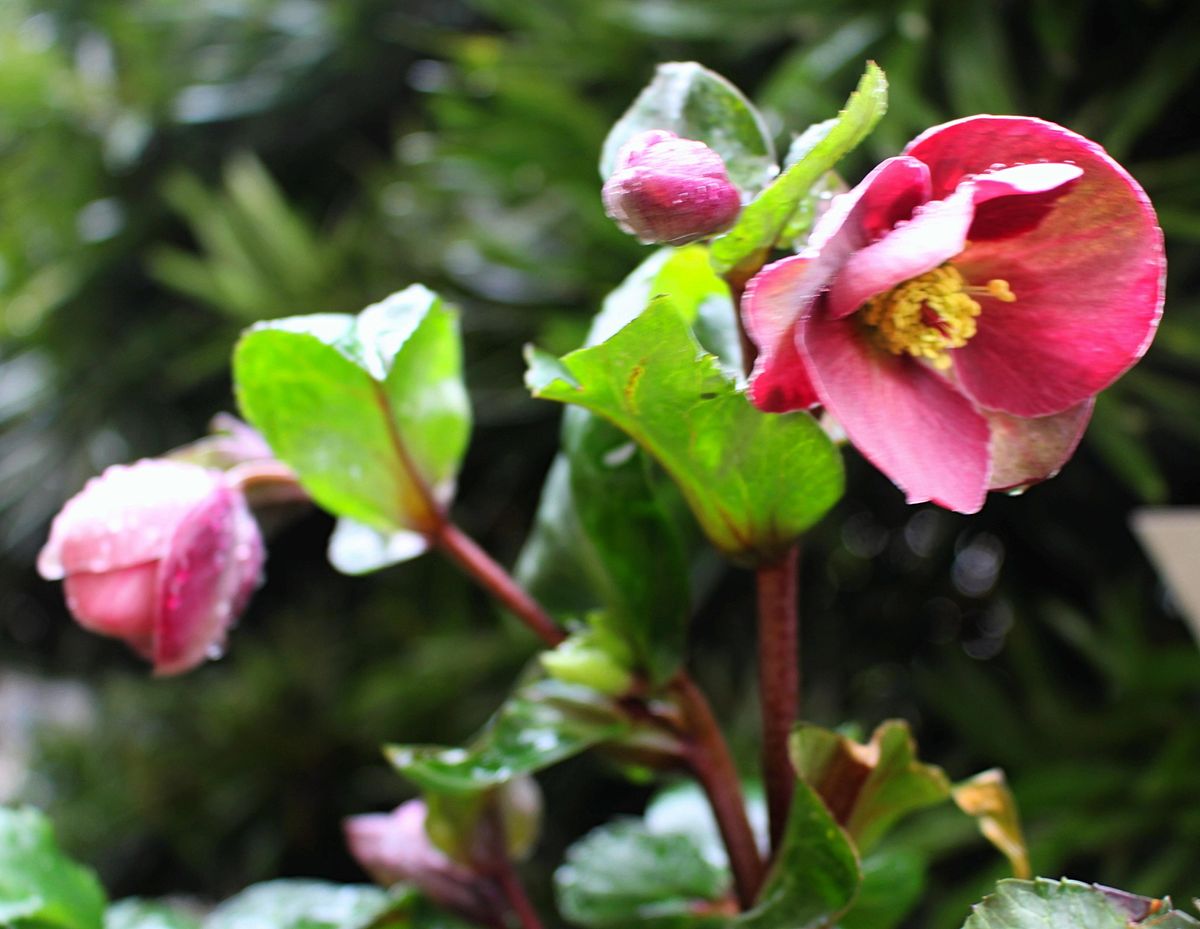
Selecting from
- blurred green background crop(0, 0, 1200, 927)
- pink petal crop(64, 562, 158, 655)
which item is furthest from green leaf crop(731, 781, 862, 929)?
blurred green background crop(0, 0, 1200, 927)

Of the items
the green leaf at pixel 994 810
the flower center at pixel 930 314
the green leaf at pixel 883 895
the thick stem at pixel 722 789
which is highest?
the flower center at pixel 930 314

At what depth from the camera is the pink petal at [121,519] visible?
17 centimetres

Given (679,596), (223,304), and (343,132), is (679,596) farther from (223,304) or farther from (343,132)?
(343,132)

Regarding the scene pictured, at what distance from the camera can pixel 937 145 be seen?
0.14 meters

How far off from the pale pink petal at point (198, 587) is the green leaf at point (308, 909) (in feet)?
0.23

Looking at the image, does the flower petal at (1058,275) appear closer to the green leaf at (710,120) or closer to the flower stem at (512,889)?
the green leaf at (710,120)

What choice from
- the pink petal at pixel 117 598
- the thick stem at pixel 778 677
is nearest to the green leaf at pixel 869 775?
the thick stem at pixel 778 677

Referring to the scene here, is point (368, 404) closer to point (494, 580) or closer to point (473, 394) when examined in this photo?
point (494, 580)

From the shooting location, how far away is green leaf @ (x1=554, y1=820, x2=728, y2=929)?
215 millimetres

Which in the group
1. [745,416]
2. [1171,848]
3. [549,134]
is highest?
[745,416]

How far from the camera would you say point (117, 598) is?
176 mm

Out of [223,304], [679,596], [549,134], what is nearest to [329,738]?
[223,304]

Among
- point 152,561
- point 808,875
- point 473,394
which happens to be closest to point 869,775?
point 808,875

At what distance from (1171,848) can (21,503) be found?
68 centimetres
